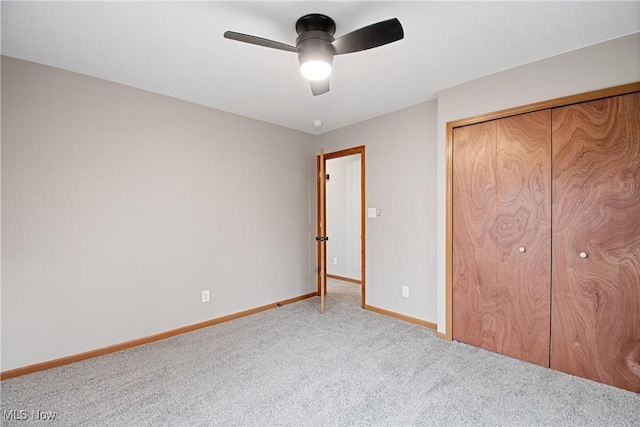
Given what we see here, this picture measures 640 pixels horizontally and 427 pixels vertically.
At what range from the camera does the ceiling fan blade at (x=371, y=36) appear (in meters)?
1.47

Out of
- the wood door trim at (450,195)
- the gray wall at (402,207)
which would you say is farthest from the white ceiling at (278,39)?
the gray wall at (402,207)

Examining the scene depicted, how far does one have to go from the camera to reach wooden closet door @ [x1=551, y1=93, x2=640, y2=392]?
77.7 inches

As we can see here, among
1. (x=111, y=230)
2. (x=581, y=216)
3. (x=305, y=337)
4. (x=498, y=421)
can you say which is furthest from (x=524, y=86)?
(x=111, y=230)

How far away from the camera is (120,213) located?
2656mm

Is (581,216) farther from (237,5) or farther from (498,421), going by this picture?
(237,5)

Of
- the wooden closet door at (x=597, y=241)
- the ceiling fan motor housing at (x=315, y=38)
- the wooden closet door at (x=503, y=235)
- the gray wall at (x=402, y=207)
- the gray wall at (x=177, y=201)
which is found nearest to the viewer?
the ceiling fan motor housing at (x=315, y=38)

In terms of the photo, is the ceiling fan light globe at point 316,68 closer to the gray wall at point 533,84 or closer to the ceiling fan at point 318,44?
the ceiling fan at point 318,44

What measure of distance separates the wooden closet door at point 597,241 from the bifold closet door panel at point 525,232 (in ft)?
0.22

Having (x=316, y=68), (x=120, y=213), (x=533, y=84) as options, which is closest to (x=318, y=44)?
(x=316, y=68)

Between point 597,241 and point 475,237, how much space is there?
0.80 metres

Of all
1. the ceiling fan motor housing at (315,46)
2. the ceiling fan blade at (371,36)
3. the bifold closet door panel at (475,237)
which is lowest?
the bifold closet door panel at (475,237)

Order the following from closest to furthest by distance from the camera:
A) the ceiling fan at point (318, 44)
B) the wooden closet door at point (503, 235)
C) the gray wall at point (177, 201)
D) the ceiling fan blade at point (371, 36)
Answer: the ceiling fan blade at point (371, 36)
the ceiling fan at point (318, 44)
the gray wall at point (177, 201)
the wooden closet door at point (503, 235)

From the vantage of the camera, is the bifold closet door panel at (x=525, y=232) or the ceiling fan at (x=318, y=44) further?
the bifold closet door panel at (x=525, y=232)

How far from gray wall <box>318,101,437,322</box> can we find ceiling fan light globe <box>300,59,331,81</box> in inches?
66.5
